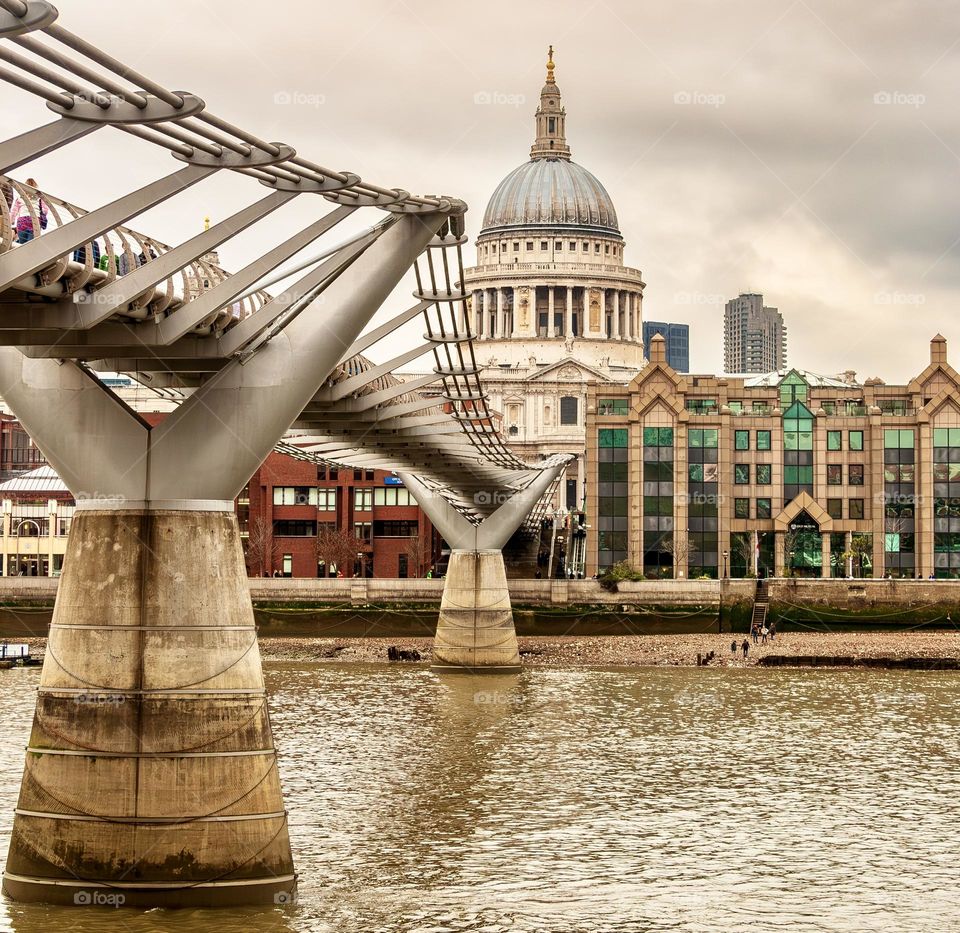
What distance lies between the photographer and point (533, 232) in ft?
504

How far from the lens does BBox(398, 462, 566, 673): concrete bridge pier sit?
184ft

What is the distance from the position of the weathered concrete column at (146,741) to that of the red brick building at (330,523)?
6454 centimetres

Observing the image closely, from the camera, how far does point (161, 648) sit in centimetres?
1925

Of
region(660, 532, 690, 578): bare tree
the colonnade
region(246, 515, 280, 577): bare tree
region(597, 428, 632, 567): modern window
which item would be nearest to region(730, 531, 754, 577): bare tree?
region(660, 532, 690, 578): bare tree

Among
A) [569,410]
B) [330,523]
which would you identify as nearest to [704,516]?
[330,523]

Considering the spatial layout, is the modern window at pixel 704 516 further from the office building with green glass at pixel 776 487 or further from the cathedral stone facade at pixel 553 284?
the cathedral stone facade at pixel 553 284

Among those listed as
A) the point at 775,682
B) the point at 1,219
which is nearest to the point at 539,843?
the point at 1,219

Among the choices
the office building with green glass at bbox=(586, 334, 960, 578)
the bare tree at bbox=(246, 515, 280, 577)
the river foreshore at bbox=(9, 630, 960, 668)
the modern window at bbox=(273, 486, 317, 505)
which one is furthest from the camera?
the modern window at bbox=(273, 486, 317, 505)

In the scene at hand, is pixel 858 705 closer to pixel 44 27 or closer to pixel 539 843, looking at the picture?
pixel 539 843

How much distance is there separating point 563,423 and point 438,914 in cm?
12195

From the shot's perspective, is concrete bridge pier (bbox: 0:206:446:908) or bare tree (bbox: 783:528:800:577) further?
bare tree (bbox: 783:528:800:577)

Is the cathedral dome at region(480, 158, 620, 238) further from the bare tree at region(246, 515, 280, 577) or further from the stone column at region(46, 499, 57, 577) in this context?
the stone column at region(46, 499, 57, 577)

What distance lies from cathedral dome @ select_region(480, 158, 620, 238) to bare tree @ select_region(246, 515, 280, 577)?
73891mm

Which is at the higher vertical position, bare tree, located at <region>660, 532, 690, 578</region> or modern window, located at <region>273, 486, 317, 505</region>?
modern window, located at <region>273, 486, 317, 505</region>
